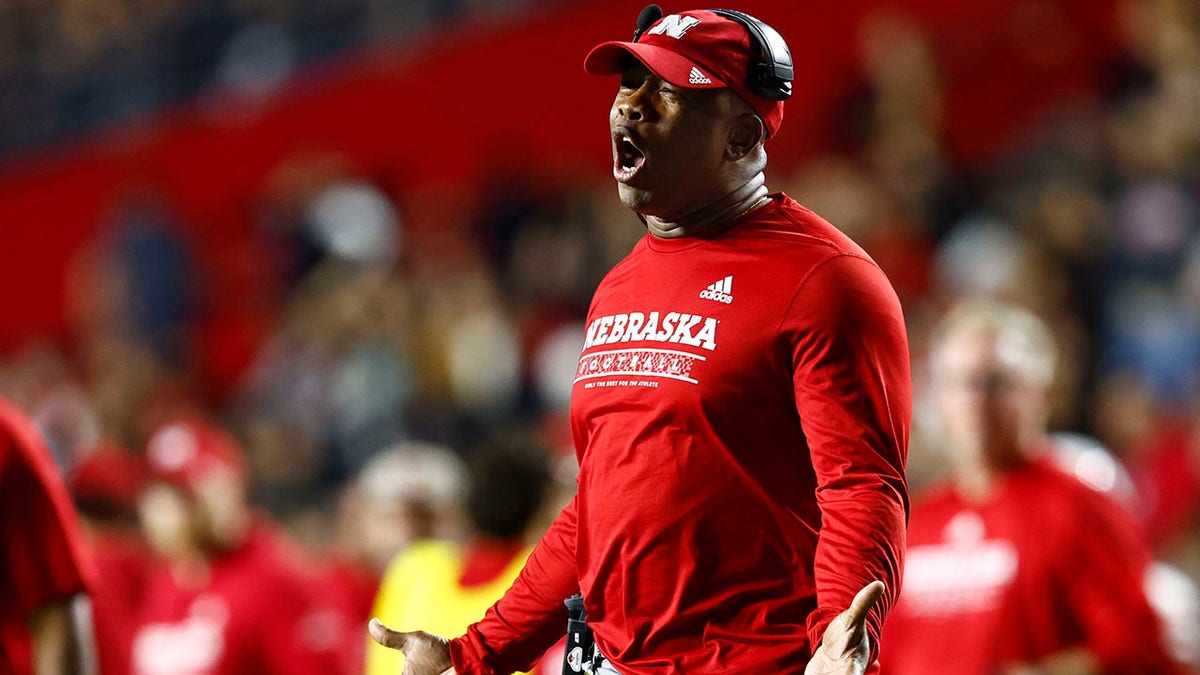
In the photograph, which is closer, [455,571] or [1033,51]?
[455,571]

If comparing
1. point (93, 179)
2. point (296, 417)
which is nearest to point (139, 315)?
point (93, 179)

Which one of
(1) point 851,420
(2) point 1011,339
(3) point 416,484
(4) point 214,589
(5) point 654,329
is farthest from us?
(3) point 416,484

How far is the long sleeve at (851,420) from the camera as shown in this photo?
8.73ft

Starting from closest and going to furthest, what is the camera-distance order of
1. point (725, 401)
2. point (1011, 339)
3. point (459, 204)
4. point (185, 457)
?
point (725, 401) → point (1011, 339) → point (185, 457) → point (459, 204)

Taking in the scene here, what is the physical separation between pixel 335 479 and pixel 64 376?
3842mm

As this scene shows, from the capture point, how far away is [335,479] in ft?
39.3

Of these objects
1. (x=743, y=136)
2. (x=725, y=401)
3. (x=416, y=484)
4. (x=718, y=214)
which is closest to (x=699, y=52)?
(x=743, y=136)

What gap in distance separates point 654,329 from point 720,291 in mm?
127

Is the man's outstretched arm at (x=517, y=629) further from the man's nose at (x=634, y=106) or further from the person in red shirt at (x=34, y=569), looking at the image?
the person in red shirt at (x=34, y=569)

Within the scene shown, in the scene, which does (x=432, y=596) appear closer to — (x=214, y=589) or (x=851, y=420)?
(x=214, y=589)

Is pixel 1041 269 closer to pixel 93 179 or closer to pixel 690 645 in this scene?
pixel 690 645

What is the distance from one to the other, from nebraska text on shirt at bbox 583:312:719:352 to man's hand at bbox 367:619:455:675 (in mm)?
599

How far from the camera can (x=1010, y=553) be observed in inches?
203

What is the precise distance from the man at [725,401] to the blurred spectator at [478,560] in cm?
251
